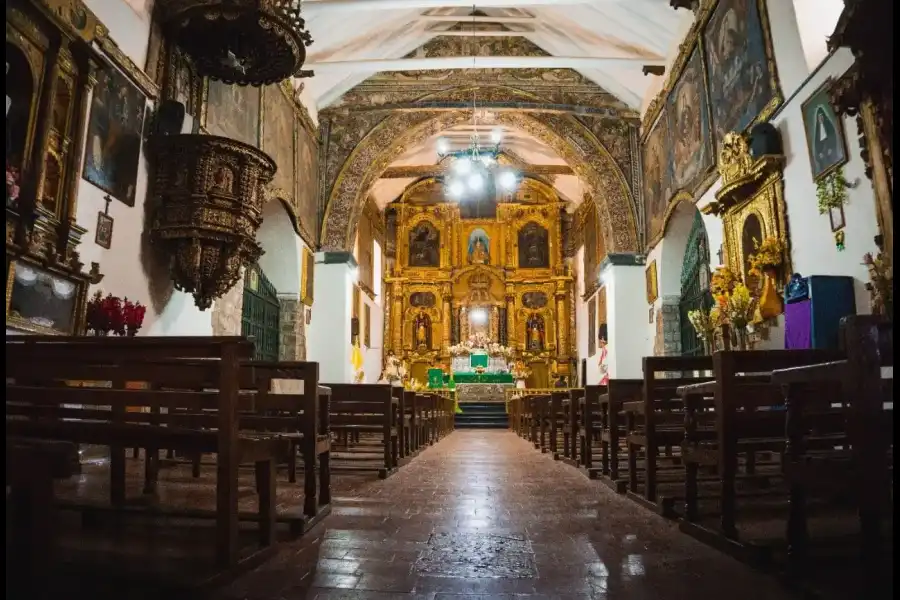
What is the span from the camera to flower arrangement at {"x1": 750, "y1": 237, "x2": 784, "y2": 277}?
278 inches

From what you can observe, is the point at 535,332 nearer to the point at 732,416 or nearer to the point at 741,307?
the point at 741,307

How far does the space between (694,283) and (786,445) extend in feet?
30.9

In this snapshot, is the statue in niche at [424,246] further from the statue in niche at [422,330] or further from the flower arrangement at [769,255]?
the flower arrangement at [769,255]

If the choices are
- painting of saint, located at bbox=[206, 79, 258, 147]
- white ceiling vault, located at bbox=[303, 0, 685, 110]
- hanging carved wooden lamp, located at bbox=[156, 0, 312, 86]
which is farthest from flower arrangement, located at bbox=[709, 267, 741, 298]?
painting of saint, located at bbox=[206, 79, 258, 147]

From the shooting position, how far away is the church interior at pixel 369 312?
2.31 m

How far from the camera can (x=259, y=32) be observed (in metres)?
7.02

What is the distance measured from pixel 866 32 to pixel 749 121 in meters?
3.60

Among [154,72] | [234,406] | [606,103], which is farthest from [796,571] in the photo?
[606,103]

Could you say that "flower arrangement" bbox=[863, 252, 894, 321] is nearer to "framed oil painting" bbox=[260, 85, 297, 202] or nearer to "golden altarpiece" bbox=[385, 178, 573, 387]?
"framed oil painting" bbox=[260, 85, 297, 202]

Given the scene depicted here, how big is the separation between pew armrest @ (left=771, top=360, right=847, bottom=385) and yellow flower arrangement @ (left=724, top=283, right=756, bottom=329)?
5.34 m

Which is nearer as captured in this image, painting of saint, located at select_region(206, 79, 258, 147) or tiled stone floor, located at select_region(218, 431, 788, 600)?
tiled stone floor, located at select_region(218, 431, 788, 600)

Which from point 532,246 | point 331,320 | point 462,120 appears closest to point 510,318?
point 532,246

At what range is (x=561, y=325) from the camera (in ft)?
69.7

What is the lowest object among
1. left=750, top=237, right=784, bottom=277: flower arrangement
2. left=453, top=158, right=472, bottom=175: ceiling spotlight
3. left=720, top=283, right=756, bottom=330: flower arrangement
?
left=720, top=283, right=756, bottom=330: flower arrangement
